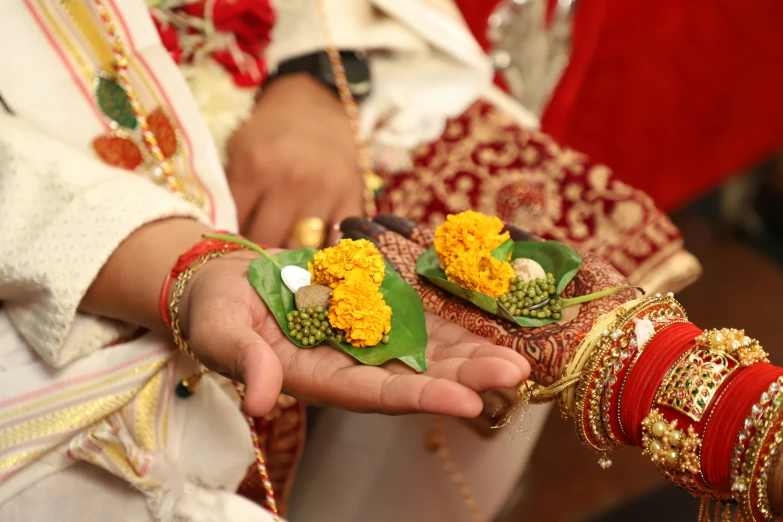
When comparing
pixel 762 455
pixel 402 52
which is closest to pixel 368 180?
pixel 402 52

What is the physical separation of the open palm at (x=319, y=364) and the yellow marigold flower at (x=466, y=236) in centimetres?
7

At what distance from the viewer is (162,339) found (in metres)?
0.74

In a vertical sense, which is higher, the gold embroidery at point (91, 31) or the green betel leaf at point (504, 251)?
the gold embroidery at point (91, 31)

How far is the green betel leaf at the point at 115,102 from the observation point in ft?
2.77

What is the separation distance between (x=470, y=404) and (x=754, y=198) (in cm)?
192

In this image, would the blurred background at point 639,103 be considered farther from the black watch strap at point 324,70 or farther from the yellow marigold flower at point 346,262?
the yellow marigold flower at point 346,262

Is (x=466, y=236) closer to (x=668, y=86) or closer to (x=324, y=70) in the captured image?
(x=324, y=70)

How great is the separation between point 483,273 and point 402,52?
1.93 ft

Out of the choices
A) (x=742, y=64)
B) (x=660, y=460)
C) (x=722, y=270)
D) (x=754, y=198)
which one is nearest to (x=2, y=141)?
(x=660, y=460)

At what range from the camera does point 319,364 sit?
1.96 feet

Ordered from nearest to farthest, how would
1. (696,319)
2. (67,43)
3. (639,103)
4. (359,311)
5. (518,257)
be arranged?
(359,311)
(518,257)
(67,43)
(696,319)
(639,103)

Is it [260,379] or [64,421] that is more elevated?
[260,379]

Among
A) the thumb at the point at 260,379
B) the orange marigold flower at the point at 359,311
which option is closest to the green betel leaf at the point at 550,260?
the orange marigold flower at the point at 359,311

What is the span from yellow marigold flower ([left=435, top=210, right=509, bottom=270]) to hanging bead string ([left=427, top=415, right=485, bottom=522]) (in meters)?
0.28
